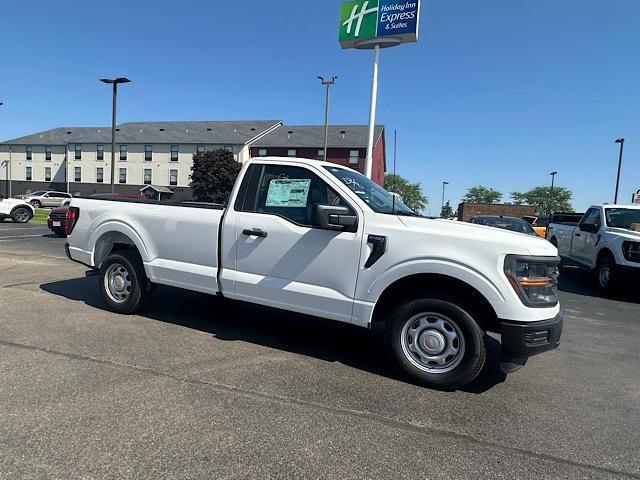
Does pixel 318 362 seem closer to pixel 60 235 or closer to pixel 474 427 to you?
pixel 474 427

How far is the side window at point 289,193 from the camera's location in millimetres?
4422

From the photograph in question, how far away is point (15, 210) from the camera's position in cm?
2091

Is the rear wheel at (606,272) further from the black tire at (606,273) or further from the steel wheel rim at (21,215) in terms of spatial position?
the steel wheel rim at (21,215)

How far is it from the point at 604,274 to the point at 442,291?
747cm

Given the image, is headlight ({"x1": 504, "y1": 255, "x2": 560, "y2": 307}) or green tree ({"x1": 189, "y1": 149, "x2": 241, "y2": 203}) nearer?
headlight ({"x1": 504, "y1": 255, "x2": 560, "y2": 307})

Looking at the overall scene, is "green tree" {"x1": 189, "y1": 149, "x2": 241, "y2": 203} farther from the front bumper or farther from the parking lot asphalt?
the front bumper

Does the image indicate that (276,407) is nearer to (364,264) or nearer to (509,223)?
(364,264)

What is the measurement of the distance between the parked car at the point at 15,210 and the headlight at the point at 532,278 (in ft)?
76.0

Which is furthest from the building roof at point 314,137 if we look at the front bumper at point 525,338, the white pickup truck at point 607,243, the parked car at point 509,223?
the front bumper at point 525,338

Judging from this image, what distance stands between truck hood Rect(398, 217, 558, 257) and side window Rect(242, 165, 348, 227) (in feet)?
2.60

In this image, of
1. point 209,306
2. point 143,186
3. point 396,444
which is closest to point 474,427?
point 396,444

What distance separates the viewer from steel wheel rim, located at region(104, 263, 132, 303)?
5617mm

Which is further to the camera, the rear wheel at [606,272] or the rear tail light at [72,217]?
the rear wheel at [606,272]

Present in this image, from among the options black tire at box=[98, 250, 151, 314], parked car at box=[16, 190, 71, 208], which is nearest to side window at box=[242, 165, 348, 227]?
black tire at box=[98, 250, 151, 314]
